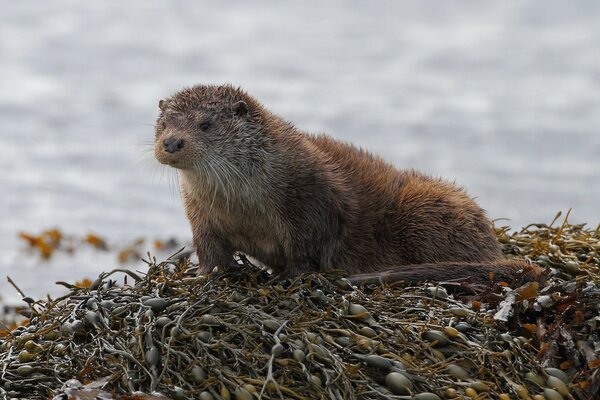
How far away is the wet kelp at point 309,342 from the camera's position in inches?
166

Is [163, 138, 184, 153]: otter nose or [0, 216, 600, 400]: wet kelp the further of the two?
[163, 138, 184, 153]: otter nose

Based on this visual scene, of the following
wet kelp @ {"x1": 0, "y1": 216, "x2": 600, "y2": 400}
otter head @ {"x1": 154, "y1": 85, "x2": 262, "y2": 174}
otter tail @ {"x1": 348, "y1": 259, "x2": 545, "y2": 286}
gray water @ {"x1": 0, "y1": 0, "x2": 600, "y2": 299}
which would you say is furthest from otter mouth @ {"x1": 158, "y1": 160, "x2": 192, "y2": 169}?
gray water @ {"x1": 0, "y1": 0, "x2": 600, "y2": 299}

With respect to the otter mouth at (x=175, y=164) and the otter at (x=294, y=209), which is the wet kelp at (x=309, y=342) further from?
the otter mouth at (x=175, y=164)

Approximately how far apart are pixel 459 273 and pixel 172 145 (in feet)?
4.79

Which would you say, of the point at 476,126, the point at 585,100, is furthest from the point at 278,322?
the point at 585,100

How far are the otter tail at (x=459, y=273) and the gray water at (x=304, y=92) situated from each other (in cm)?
369

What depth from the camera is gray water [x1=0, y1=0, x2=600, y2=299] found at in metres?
10.9

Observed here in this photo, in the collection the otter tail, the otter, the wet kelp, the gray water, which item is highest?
the gray water

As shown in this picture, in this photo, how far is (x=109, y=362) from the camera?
4316 mm

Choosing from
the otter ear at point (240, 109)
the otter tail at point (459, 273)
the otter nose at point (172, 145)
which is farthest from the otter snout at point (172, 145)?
the otter tail at point (459, 273)

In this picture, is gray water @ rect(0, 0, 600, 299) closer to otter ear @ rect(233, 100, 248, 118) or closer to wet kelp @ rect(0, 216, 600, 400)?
otter ear @ rect(233, 100, 248, 118)

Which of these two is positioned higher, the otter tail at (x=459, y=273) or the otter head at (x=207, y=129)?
the otter head at (x=207, y=129)

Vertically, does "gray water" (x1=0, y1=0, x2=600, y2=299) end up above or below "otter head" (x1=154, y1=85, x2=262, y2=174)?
above

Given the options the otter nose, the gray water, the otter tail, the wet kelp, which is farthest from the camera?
the gray water
